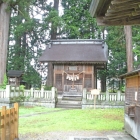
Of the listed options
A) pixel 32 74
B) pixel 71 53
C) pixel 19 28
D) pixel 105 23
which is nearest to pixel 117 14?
pixel 105 23

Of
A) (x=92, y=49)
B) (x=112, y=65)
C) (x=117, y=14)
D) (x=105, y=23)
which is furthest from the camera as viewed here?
(x=112, y=65)

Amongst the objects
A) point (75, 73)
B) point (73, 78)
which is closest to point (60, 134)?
point (73, 78)

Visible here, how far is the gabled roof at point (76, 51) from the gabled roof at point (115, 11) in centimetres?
1816

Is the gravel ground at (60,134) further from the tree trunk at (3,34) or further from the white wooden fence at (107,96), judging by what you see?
the tree trunk at (3,34)

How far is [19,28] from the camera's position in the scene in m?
29.7

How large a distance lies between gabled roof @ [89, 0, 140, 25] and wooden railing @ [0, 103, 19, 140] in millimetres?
3297

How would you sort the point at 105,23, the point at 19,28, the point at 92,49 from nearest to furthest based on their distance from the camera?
the point at 105,23 < the point at 92,49 < the point at 19,28

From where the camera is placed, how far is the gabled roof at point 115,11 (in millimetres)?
3689

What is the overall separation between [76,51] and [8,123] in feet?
65.2

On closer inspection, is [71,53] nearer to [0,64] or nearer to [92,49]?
[92,49]

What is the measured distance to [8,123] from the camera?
6.49 m

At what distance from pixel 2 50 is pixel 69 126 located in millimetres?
14028

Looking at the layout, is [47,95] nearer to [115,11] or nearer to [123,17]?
[123,17]

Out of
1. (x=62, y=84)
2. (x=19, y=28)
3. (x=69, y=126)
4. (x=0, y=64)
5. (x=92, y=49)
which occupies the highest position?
(x=19, y=28)
